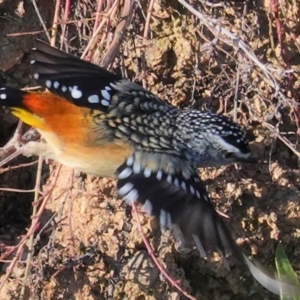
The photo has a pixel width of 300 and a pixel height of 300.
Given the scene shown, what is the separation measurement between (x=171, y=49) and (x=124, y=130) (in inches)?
29.6

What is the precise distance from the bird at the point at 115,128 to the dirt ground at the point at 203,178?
1.04 ft

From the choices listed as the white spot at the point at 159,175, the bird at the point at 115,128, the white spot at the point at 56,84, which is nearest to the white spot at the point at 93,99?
the bird at the point at 115,128

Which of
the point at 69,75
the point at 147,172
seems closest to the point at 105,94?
the point at 69,75

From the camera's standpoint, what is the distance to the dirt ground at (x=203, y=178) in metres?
3.63

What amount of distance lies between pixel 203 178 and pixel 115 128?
69 centimetres

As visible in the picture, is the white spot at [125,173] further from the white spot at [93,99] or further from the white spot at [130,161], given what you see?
the white spot at [93,99]

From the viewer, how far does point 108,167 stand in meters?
3.15

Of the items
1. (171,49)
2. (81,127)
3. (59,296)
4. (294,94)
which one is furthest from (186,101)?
(59,296)

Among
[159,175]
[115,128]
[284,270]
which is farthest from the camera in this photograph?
[284,270]

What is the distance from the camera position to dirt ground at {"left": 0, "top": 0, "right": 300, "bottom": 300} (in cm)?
363

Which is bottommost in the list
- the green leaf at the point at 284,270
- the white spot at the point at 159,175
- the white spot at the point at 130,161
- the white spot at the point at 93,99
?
the green leaf at the point at 284,270

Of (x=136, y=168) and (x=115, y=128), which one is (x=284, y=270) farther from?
(x=115, y=128)

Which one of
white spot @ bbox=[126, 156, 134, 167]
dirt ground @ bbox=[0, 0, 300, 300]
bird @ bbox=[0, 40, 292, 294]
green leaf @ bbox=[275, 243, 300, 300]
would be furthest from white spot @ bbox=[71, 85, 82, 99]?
green leaf @ bbox=[275, 243, 300, 300]

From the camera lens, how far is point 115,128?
125 inches
